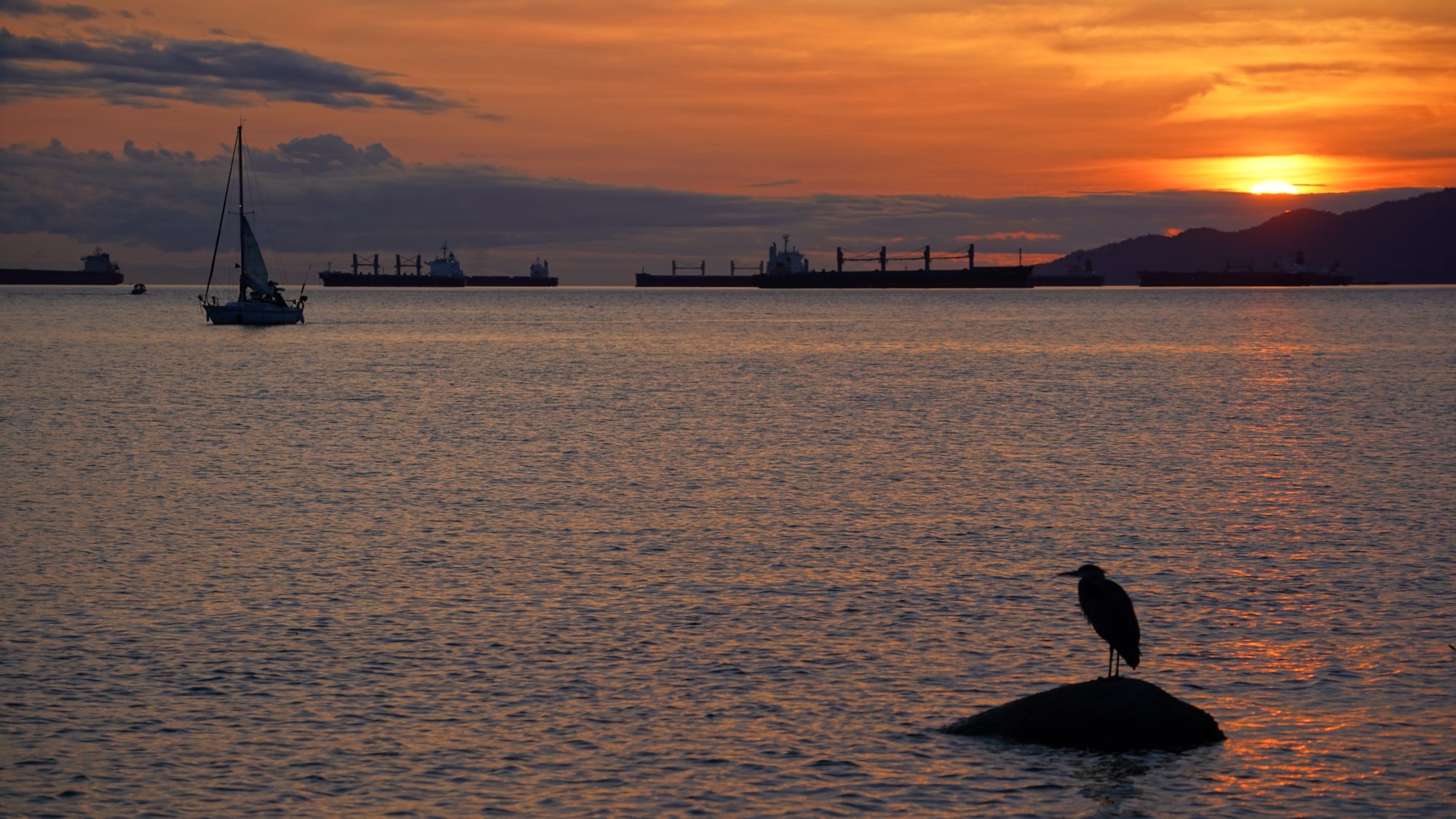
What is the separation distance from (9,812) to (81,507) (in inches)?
580

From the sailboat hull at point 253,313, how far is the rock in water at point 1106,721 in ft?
338

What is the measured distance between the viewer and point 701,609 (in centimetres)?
1586

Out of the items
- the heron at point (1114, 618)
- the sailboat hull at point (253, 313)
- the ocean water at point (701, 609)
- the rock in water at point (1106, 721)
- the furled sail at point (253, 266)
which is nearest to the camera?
the ocean water at point (701, 609)

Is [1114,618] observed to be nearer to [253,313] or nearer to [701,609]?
[701,609]

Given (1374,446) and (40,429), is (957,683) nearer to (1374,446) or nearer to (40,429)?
(1374,446)

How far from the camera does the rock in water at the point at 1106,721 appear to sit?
11.2 m

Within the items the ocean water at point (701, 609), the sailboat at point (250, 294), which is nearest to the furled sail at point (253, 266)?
the sailboat at point (250, 294)

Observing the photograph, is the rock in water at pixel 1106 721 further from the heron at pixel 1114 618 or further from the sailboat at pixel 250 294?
the sailboat at pixel 250 294

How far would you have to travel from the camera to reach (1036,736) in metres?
11.2

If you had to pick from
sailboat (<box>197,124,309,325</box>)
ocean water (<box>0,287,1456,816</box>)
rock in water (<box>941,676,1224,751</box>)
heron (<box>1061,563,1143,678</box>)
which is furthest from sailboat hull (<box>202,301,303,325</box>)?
rock in water (<box>941,676,1224,751</box>)

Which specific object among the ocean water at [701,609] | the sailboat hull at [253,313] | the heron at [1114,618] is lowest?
the ocean water at [701,609]

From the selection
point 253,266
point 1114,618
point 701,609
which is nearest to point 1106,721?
point 1114,618

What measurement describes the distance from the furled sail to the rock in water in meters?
93.8

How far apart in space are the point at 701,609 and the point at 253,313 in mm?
98648
